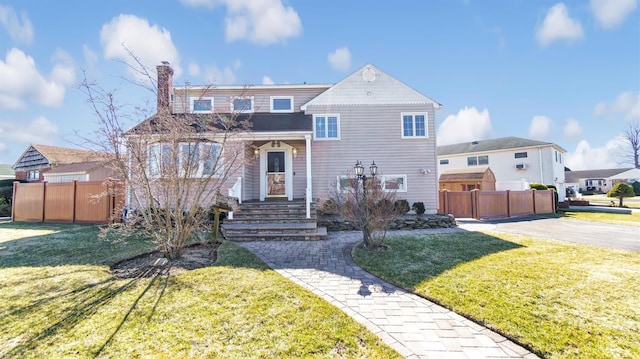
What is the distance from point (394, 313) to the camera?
3.61 m

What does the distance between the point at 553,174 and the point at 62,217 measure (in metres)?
36.2

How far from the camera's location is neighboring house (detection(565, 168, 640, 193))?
43875 mm

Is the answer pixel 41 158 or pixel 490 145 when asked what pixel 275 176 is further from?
pixel 41 158

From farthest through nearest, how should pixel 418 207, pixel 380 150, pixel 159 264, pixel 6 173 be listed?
pixel 6 173 → pixel 380 150 → pixel 418 207 → pixel 159 264

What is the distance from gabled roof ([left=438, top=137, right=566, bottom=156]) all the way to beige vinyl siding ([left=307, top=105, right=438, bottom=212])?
19824 mm

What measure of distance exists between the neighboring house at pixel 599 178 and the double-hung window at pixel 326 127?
52.1 meters

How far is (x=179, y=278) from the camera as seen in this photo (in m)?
4.77

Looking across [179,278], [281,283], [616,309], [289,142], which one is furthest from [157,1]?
[616,309]

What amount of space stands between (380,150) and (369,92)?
119 inches

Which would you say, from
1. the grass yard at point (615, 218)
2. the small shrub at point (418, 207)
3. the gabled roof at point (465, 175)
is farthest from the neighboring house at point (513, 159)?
the small shrub at point (418, 207)

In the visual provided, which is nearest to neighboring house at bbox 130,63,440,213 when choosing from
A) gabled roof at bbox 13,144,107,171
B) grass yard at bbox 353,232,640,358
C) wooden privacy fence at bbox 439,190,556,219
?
wooden privacy fence at bbox 439,190,556,219

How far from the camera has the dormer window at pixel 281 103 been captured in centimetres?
1386

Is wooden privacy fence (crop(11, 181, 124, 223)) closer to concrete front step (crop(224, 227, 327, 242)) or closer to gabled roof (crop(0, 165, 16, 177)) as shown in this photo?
concrete front step (crop(224, 227, 327, 242))

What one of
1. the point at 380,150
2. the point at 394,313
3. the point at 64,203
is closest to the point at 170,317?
the point at 394,313
